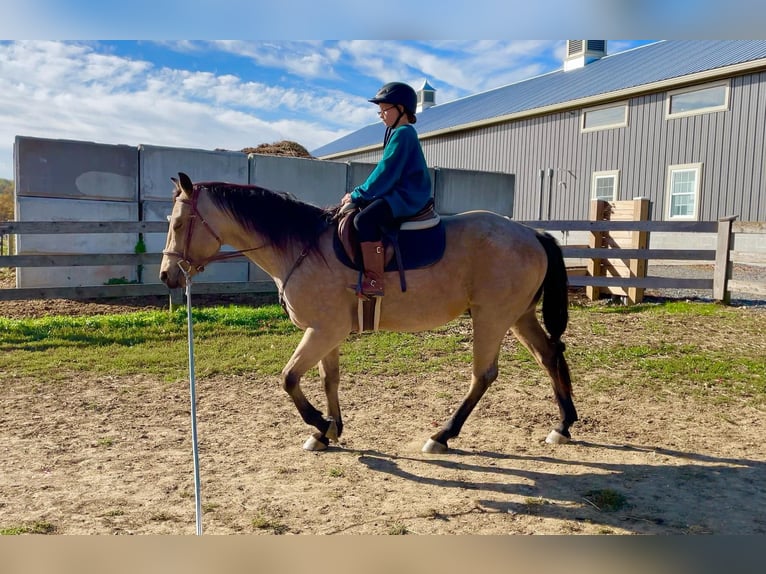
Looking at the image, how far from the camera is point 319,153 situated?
41844 millimetres

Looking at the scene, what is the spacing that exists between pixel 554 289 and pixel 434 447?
62.4 inches

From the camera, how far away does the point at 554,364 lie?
15.5 ft

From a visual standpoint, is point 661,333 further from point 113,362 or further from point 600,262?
point 113,362

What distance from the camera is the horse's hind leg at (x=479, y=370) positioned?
4352 millimetres

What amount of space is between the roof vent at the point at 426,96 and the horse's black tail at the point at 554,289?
115 feet

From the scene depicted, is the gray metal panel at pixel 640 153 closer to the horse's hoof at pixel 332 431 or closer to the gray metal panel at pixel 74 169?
the gray metal panel at pixel 74 169

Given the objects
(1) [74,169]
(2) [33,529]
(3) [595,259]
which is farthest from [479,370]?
(1) [74,169]

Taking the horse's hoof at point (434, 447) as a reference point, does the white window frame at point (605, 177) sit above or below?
above

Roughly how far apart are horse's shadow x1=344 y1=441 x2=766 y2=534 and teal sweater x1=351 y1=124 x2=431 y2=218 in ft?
6.12

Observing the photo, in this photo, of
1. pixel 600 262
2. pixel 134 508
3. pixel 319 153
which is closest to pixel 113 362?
pixel 134 508

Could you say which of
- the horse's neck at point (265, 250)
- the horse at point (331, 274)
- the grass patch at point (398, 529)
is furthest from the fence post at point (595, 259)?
the grass patch at point (398, 529)

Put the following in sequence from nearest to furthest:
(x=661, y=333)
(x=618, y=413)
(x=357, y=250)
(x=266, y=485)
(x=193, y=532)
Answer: (x=193, y=532) → (x=266, y=485) → (x=357, y=250) → (x=618, y=413) → (x=661, y=333)

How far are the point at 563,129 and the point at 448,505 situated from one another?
21.1 metres

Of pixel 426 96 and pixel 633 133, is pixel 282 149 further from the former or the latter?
pixel 426 96
